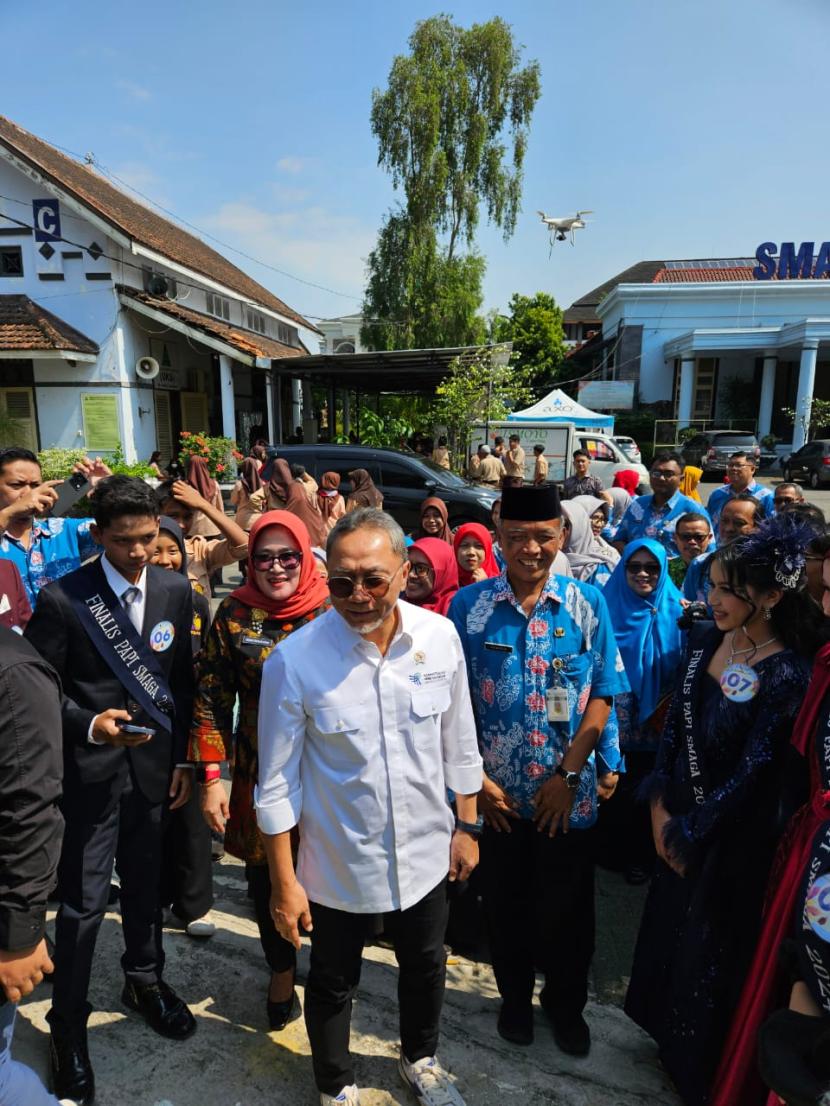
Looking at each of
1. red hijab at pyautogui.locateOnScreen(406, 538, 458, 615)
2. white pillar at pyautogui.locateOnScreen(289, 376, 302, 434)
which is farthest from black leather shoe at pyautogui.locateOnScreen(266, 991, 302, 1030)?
white pillar at pyautogui.locateOnScreen(289, 376, 302, 434)

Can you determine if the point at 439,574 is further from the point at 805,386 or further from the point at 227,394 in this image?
the point at 805,386

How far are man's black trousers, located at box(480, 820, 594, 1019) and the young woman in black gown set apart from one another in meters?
0.29

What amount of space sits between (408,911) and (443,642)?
0.82 meters

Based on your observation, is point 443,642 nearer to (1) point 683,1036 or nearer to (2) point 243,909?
(1) point 683,1036

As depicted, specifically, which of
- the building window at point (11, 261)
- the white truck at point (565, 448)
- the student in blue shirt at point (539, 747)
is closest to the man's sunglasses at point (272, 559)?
the student in blue shirt at point (539, 747)

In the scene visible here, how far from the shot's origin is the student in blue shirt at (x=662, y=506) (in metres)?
4.95

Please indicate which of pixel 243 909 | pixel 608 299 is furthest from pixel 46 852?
pixel 608 299

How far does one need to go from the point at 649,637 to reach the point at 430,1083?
2056 millimetres

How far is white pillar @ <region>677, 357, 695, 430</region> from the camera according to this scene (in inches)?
1079

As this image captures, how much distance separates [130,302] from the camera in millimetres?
13781

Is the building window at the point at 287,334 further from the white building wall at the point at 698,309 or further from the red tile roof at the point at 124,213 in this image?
the white building wall at the point at 698,309

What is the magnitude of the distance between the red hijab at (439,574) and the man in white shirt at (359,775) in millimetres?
1519

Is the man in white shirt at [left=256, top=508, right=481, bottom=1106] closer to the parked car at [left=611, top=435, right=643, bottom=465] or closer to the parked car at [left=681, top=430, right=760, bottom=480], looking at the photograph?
the parked car at [left=611, top=435, right=643, bottom=465]

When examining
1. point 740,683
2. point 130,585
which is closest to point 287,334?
point 130,585
